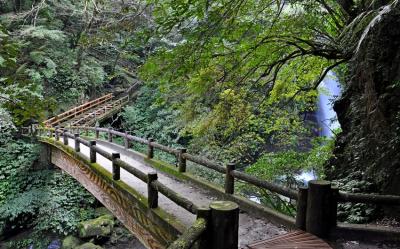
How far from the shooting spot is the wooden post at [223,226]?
2.95m

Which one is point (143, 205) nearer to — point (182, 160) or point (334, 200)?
point (182, 160)

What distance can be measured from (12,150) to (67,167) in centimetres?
563

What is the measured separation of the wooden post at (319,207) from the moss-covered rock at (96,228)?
33.3ft

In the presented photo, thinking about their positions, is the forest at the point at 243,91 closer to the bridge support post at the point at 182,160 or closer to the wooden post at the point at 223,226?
the bridge support post at the point at 182,160

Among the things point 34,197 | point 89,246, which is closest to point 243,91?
point 89,246

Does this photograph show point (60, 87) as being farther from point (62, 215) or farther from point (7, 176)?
point (62, 215)

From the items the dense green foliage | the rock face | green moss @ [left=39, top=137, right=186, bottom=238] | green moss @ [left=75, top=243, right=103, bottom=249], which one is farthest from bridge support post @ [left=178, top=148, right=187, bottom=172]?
the dense green foliage

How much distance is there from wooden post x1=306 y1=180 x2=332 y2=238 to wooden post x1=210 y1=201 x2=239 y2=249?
4.22 feet

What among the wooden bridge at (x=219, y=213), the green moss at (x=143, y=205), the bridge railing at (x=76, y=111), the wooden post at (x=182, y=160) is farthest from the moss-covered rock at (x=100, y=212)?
the wooden post at (x=182, y=160)

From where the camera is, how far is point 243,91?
764 cm

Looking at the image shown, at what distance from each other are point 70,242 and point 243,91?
8.77m

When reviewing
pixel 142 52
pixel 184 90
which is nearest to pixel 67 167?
pixel 184 90

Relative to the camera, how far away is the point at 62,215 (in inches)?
513

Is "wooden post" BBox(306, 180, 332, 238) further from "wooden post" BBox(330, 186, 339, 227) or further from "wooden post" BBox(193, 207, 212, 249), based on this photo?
"wooden post" BBox(193, 207, 212, 249)
